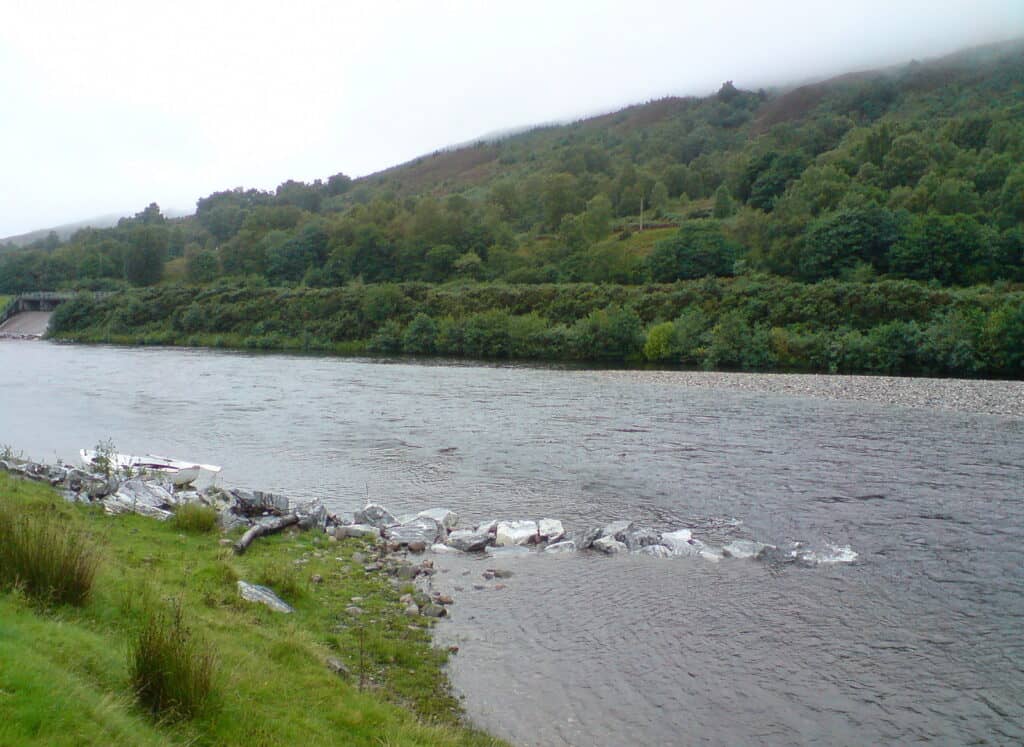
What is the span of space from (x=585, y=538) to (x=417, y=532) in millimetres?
3297

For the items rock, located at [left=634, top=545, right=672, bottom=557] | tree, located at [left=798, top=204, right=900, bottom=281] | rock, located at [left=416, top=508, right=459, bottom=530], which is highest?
rock, located at [left=416, top=508, right=459, bottom=530]

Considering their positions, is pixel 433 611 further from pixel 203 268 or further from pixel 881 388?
pixel 203 268

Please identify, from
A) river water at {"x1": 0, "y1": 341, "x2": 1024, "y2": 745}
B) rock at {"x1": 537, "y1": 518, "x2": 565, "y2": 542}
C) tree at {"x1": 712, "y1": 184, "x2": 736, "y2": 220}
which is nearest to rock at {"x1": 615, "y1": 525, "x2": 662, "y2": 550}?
river water at {"x1": 0, "y1": 341, "x2": 1024, "y2": 745}

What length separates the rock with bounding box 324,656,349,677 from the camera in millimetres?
8320

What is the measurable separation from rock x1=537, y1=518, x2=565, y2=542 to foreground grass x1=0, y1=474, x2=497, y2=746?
4085 mm

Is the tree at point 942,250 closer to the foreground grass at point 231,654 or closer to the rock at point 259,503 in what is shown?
the rock at point 259,503

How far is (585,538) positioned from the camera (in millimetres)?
14891

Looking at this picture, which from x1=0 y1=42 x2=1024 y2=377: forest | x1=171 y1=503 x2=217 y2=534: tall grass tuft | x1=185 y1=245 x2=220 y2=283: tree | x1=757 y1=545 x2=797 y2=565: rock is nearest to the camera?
x1=171 y1=503 x2=217 y2=534: tall grass tuft

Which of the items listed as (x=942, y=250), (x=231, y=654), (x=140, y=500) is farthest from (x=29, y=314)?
(x=231, y=654)

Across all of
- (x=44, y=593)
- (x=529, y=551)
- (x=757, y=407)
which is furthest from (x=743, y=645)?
(x=757, y=407)

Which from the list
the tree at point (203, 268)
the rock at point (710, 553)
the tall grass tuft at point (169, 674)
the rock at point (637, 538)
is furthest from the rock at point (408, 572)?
the tree at point (203, 268)

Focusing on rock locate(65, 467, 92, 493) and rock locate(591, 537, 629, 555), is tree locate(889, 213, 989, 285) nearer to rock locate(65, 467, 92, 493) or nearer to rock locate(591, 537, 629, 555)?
rock locate(591, 537, 629, 555)

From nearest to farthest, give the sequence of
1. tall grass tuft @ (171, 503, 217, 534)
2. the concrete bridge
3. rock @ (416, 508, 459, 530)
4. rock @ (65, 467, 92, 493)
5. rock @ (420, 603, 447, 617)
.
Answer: rock @ (420, 603, 447, 617) < tall grass tuft @ (171, 503, 217, 534) < rock @ (65, 467, 92, 493) < rock @ (416, 508, 459, 530) < the concrete bridge

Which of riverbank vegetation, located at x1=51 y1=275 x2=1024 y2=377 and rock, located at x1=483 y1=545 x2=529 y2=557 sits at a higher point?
rock, located at x1=483 y1=545 x2=529 y2=557
